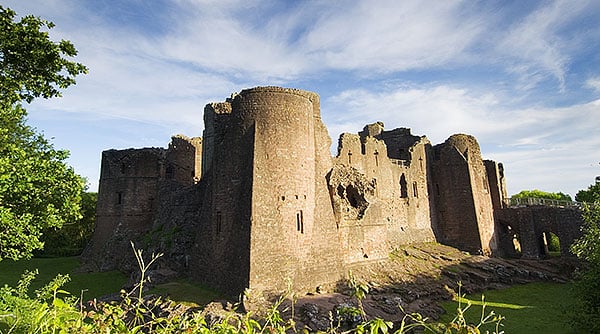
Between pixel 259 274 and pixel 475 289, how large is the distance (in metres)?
16.6

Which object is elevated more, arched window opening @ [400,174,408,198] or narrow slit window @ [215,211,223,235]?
arched window opening @ [400,174,408,198]

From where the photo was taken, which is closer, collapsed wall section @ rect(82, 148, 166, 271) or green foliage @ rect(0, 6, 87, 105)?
green foliage @ rect(0, 6, 87, 105)

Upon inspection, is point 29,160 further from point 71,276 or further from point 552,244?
point 552,244

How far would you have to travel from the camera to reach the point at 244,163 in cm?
1948

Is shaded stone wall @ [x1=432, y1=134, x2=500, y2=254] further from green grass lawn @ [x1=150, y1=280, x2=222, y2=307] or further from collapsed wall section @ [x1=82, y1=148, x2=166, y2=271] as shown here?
collapsed wall section @ [x1=82, y1=148, x2=166, y2=271]

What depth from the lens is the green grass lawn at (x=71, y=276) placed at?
24328 millimetres

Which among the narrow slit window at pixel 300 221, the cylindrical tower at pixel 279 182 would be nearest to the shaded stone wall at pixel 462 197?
the cylindrical tower at pixel 279 182

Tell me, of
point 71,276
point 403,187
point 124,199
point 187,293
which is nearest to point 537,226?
point 403,187

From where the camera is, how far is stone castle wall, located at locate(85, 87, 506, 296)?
18766 mm

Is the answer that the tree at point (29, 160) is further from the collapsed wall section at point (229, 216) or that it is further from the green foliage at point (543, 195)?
the green foliage at point (543, 195)

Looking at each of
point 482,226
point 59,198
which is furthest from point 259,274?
point 482,226

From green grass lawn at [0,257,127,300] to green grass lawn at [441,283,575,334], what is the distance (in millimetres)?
21756

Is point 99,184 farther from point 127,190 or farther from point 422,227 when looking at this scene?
point 422,227

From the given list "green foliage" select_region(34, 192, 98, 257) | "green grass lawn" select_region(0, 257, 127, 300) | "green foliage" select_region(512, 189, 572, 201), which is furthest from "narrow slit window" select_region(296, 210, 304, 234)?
"green foliage" select_region(512, 189, 572, 201)
